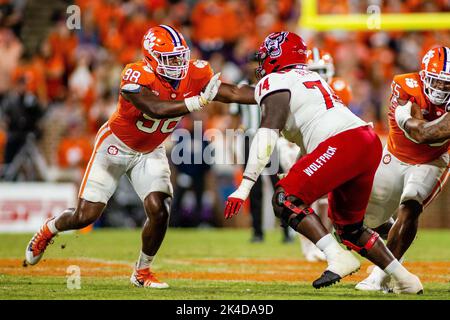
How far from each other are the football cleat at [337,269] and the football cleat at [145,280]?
1.36 m

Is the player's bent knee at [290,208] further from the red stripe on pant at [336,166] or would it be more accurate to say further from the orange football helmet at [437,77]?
the orange football helmet at [437,77]

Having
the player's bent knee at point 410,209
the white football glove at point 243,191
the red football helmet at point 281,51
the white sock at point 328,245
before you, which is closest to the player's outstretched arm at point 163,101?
the red football helmet at point 281,51

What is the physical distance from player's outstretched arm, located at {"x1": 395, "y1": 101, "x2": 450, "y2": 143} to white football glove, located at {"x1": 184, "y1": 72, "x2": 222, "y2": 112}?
1.25 meters

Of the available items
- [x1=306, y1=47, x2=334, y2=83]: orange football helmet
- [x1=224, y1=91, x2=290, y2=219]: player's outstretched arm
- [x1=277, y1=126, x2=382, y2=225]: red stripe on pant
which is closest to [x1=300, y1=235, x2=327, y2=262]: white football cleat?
[x1=306, y1=47, x2=334, y2=83]: orange football helmet

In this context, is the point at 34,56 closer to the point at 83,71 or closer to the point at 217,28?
the point at 83,71

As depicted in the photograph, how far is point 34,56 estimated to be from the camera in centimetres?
1426

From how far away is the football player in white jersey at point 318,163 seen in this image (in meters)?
5.44

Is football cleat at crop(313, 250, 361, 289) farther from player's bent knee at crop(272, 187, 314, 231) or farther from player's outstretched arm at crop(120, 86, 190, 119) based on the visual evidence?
player's outstretched arm at crop(120, 86, 190, 119)

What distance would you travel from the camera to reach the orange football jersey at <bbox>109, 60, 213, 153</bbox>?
6410 millimetres

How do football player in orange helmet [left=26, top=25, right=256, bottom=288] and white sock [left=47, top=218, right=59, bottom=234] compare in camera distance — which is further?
white sock [left=47, top=218, right=59, bottom=234]

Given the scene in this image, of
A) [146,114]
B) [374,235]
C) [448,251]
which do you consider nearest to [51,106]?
[448,251]

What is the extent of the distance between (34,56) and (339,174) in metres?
9.68

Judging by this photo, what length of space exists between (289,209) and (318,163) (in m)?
0.33

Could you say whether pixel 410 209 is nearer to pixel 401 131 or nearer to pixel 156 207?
pixel 401 131
